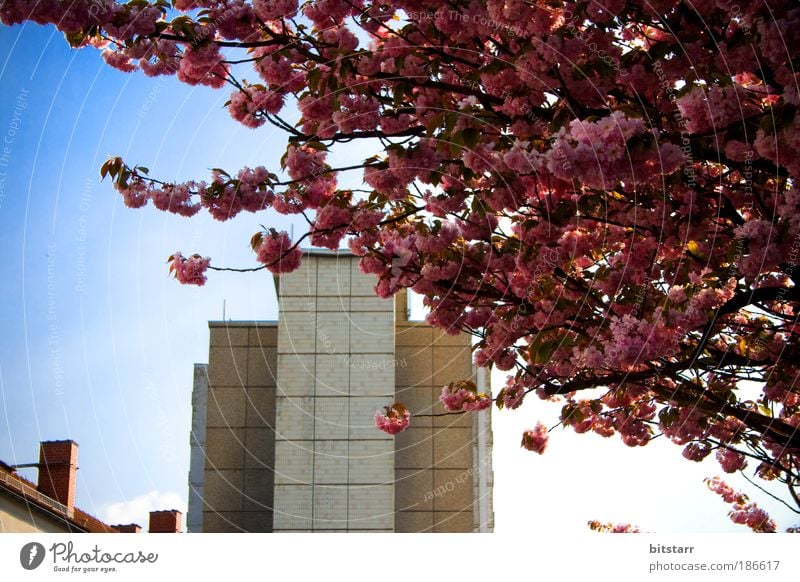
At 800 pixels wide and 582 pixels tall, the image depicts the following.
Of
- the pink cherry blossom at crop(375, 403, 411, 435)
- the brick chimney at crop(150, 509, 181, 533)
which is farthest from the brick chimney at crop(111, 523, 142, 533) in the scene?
the pink cherry blossom at crop(375, 403, 411, 435)

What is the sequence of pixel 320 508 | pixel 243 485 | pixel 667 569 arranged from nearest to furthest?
pixel 667 569 → pixel 320 508 → pixel 243 485

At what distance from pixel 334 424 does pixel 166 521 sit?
5.91 metres

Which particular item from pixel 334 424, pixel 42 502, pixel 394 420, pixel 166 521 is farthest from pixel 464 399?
pixel 166 521

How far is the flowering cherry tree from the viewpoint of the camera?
4949 mm

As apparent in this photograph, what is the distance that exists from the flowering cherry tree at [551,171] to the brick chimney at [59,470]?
836 cm

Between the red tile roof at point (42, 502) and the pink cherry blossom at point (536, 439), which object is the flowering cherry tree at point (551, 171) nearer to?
the pink cherry blossom at point (536, 439)

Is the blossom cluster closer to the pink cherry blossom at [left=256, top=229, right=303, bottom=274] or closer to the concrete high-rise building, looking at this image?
the pink cherry blossom at [left=256, top=229, right=303, bottom=274]

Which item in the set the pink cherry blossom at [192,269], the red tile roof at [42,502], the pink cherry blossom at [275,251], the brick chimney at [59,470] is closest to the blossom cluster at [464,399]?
the pink cherry blossom at [275,251]

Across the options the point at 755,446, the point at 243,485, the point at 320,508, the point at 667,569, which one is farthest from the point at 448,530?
the point at 667,569

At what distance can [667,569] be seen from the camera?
6227 millimetres

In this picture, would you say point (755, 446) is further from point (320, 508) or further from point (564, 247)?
point (320, 508)

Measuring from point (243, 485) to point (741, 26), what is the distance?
11.3 meters

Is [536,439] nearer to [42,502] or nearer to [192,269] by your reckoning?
[192,269]

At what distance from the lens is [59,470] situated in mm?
14836
